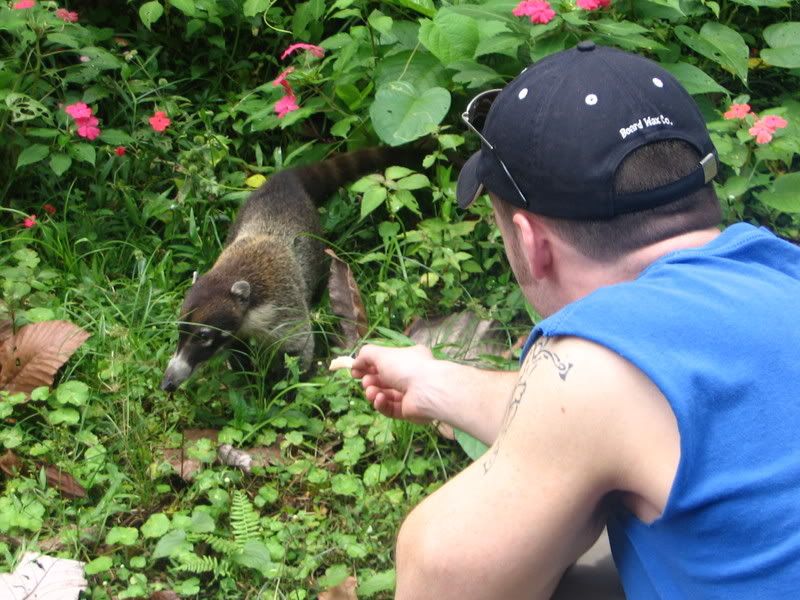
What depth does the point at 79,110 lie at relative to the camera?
4.72 meters

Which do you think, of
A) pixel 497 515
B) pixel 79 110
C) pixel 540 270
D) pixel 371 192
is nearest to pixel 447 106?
pixel 371 192

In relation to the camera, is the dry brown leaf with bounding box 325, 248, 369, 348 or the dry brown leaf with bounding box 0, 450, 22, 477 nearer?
the dry brown leaf with bounding box 0, 450, 22, 477

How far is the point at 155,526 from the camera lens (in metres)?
3.16

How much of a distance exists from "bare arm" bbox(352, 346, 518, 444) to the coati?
4.92 ft

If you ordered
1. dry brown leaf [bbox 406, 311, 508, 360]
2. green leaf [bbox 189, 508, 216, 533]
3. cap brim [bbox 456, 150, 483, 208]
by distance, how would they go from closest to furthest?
cap brim [bbox 456, 150, 483, 208] → green leaf [bbox 189, 508, 216, 533] → dry brown leaf [bbox 406, 311, 508, 360]

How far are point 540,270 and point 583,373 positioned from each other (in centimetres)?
43

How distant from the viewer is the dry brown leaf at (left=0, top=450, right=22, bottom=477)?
11.3 feet

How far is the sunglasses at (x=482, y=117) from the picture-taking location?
204 cm

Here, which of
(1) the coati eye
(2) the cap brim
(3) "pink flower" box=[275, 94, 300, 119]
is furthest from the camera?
(3) "pink flower" box=[275, 94, 300, 119]

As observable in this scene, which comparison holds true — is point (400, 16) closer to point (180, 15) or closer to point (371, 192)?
point (371, 192)

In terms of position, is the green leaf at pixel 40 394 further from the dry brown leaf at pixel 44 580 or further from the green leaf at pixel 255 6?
the green leaf at pixel 255 6

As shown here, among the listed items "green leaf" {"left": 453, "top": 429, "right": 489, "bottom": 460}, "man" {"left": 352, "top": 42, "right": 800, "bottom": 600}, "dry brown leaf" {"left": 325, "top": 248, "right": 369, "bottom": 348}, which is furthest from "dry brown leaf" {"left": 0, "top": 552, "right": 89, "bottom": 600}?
"dry brown leaf" {"left": 325, "top": 248, "right": 369, "bottom": 348}

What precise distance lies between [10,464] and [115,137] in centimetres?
193

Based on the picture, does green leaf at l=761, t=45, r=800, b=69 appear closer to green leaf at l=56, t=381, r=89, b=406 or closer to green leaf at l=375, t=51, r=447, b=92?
green leaf at l=375, t=51, r=447, b=92
